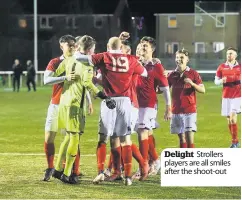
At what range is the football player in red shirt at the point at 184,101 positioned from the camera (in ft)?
42.7

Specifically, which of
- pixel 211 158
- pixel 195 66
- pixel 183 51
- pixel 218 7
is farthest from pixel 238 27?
pixel 211 158

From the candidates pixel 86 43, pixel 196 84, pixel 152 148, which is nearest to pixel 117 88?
pixel 86 43

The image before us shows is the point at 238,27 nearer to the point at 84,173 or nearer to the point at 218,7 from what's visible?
the point at 218,7

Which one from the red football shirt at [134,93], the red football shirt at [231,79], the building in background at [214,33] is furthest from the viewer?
the building in background at [214,33]

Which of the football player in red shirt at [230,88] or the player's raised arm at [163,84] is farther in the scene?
the football player in red shirt at [230,88]

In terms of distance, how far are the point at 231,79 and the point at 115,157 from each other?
625cm

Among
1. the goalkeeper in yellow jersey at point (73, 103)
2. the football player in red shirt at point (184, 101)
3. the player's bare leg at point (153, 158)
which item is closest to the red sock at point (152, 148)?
the player's bare leg at point (153, 158)

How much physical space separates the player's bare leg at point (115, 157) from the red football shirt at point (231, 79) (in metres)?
5.81

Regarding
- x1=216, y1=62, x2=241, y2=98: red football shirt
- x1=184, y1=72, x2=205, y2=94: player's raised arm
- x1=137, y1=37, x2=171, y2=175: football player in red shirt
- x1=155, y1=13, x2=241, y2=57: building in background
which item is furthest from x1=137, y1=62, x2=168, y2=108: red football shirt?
x1=155, y1=13, x2=241, y2=57: building in background

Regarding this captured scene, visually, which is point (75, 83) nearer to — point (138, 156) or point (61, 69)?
point (61, 69)

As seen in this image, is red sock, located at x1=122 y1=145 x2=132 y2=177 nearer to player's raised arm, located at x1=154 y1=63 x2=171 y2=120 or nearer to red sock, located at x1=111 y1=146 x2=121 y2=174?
red sock, located at x1=111 y1=146 x2=121 y2=174

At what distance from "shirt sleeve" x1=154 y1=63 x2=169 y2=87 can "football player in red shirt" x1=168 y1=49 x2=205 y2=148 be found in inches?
28.9

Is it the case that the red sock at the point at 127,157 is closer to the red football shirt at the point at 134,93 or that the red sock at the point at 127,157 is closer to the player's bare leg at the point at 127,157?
the player's bare leg at the point at 127,157

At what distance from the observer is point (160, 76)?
12.2m
